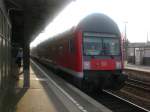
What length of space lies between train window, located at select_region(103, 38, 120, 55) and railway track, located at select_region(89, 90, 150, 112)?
72.4 inches

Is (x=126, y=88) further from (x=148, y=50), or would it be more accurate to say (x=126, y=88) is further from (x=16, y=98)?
(x=148, y=50)

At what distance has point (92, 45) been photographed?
1337 cm

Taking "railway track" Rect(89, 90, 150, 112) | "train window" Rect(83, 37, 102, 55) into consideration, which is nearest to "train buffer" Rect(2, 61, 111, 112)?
"railway track" Rect(89, 90, 150, 112)

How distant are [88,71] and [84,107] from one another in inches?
145

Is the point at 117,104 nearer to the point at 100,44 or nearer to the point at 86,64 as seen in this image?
the point at 86,64

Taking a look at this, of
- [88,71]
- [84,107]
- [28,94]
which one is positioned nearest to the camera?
[84,107]

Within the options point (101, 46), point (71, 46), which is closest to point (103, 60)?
point (101, 46)

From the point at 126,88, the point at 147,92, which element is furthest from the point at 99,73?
the point at 126,88

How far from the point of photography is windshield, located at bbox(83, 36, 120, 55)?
43.4ft

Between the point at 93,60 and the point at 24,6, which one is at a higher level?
the point at 24,6

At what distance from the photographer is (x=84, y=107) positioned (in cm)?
A: 948

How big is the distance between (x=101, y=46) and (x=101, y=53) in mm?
294

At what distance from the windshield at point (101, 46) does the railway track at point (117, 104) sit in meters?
1.86

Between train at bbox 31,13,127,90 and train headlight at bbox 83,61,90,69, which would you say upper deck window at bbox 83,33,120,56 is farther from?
train headlight at bbox 83,61,90,69
